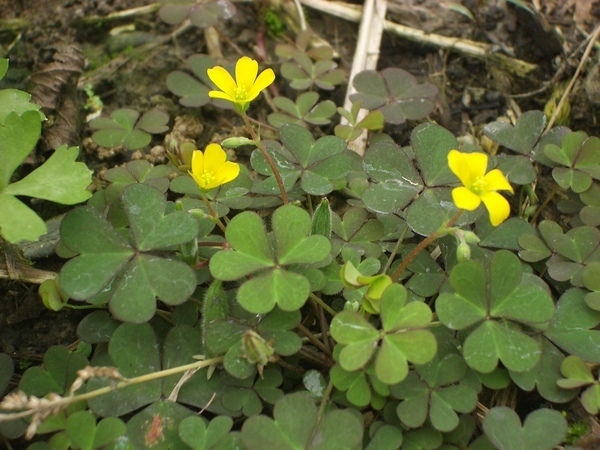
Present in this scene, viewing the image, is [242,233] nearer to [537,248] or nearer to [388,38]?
[537,248]

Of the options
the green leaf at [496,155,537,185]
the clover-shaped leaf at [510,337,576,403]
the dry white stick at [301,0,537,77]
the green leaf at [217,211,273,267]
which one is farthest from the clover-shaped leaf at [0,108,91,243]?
the dry white stick at [301,0,537,77]

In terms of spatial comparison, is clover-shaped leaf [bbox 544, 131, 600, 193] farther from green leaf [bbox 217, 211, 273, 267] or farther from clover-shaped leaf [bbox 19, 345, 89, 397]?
clover-shaped leaf [bbox 19, 345, 89, 397]

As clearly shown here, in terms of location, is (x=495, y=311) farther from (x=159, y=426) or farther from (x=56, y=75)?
(x=56, y=75)

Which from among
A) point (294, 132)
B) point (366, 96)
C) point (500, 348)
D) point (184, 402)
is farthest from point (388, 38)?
point (184, 402)

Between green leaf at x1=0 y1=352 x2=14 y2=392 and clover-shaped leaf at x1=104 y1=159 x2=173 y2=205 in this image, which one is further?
clover-shaped leaf at x1=104 y1=159 x2=173 y2=205

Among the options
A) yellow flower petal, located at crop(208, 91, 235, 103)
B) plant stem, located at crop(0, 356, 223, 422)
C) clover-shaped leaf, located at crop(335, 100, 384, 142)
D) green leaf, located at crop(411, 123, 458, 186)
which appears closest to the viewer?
plant stem, located at crop(0, 356, 223, 422)
